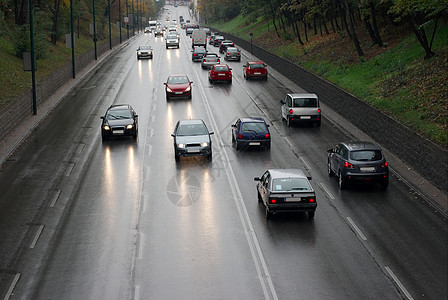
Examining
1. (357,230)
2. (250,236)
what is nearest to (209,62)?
(357,230)

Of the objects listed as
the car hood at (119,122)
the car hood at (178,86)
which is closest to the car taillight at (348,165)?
the car hood at (119,122)

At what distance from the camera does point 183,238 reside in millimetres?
18125

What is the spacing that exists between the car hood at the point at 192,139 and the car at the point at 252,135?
201 cm

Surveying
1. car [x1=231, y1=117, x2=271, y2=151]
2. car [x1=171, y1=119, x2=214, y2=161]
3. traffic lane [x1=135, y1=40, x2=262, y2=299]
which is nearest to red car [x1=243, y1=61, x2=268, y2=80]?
car [x1=231, y1=117, x2=271, y2=151]

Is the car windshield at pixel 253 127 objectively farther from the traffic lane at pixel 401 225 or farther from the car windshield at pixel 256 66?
the car windshield at pixel 256 66

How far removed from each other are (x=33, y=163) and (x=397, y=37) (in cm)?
3251

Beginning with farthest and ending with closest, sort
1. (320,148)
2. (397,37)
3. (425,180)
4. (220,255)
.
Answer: (397,37), (320,148), (425,180), (220,255)

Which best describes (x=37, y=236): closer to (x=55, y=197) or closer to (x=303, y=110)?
(x=55, y=197)

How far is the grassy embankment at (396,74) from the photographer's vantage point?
30.4m

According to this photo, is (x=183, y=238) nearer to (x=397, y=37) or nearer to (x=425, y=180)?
(x=425, y=180)

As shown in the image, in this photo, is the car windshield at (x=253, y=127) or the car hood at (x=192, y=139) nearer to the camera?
the car hood at (x=192, y=139)

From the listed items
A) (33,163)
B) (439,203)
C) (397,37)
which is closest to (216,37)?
(397,37)

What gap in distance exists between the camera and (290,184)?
63.3ft

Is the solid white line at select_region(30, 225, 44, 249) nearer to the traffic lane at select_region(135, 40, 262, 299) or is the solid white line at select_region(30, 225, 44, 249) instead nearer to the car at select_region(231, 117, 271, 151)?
the traffic lane at select_region(135, 40, 262, 299)
